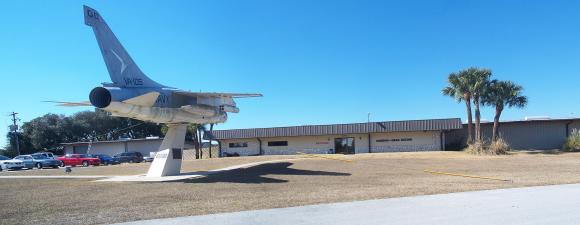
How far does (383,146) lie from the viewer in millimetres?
45000

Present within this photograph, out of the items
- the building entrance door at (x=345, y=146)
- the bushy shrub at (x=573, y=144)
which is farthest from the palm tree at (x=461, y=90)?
the building entrance door at (x=345, y=146)

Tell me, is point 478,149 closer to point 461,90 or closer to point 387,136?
point 461,90

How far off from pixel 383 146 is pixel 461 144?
7014 mm

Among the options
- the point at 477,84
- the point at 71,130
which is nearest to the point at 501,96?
the point at 477,84

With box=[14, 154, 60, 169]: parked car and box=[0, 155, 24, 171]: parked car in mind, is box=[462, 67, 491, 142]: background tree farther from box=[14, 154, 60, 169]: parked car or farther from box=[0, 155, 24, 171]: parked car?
box=[0, 155, 24, 171]: parked car

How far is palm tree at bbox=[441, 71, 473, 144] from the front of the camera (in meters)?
37.4

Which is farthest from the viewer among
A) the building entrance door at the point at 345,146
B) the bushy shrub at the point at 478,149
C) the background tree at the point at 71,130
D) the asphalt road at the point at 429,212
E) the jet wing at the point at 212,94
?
the background tree at the point at 71,130

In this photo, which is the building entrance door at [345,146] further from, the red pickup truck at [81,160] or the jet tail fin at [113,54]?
the jet tail fin at [113,54]

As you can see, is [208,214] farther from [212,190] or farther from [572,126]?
[572,126]

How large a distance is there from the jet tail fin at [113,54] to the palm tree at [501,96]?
27.4 metres

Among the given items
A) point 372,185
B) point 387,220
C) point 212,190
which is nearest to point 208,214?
point 387,220

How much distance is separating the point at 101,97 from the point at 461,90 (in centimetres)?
2809

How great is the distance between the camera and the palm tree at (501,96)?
37125 millimetres

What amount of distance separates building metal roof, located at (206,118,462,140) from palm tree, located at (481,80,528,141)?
415 centimetres
